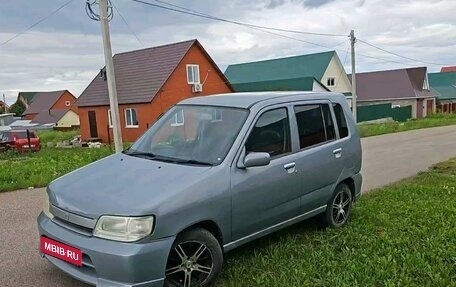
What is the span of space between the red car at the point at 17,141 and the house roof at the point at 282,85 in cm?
1831

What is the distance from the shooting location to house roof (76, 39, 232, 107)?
25.1 m

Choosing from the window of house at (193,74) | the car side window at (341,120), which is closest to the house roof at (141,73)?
the window of house at (193,74)

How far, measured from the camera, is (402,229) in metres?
4.92

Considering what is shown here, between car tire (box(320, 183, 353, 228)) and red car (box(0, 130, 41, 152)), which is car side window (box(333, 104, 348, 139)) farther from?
red car (box(0, 130, 41, 152))

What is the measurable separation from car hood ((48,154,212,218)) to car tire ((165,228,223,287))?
418 mm

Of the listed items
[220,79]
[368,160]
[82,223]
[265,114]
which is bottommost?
[368,160]

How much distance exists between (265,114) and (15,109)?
8129 cm

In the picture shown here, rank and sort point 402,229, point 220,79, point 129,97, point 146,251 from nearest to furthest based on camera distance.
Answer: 1. point 146,251
2. point 402,229
3. point 129,97
4. point 220,79

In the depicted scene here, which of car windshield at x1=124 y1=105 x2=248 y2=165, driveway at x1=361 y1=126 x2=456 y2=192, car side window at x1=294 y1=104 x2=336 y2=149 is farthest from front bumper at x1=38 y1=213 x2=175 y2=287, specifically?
driveway at x1=361 y1=126 x2=456 y2=192

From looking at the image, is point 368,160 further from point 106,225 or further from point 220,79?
point 220,79

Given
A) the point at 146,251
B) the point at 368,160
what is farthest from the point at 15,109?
the point at 146,251

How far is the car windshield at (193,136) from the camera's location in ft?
12.4

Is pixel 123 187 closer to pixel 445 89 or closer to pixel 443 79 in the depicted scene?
pixel 445 89

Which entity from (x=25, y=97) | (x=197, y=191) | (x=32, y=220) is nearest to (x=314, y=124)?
(x=197, y=191)
